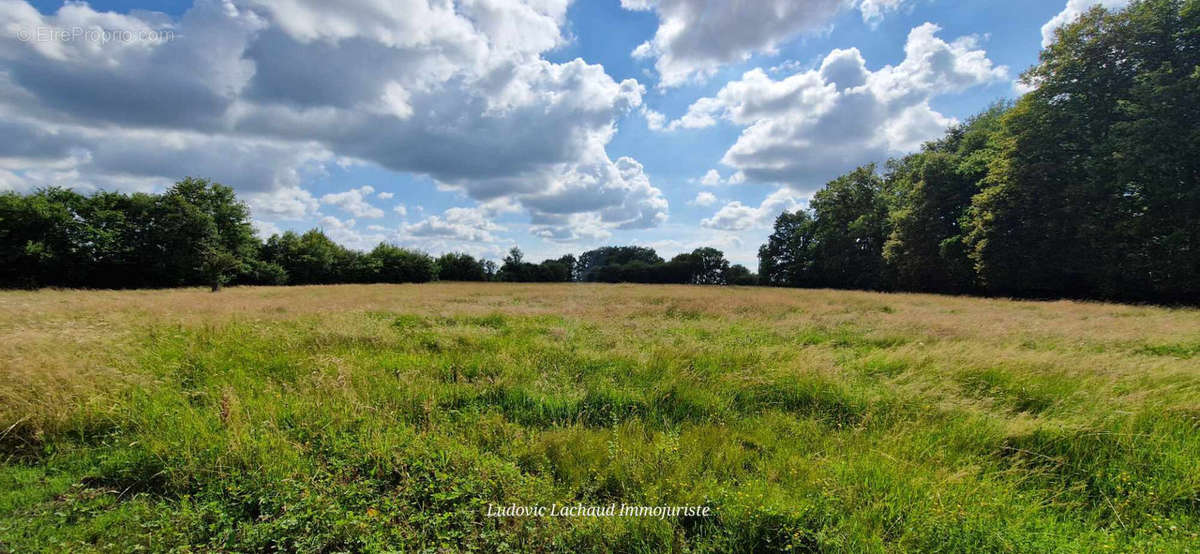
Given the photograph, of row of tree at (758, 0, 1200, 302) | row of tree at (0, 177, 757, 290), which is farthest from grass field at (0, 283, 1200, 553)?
row of tree at (0, 177, 757, 290)

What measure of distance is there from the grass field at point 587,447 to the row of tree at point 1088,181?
2078 cm

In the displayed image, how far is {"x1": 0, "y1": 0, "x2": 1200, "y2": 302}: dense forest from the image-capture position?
17.8 metres

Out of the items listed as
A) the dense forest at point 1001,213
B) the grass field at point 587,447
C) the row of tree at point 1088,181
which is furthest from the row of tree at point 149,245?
the row of tree at point 1088,181

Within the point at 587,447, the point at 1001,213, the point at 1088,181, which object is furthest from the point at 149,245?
the point at 1088,181

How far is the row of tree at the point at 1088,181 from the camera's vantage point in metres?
17.4

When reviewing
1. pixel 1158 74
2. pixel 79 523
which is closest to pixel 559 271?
pixel 1158 74

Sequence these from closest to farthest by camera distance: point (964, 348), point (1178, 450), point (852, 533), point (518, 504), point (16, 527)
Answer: point (852, 533) → point (16, 527) → point (518, 504) → point (1178, 450) → point (964, 348)

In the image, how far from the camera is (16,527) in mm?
2867

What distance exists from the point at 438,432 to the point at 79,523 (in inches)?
99.6

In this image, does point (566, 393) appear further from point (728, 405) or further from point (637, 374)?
point (728, 405)

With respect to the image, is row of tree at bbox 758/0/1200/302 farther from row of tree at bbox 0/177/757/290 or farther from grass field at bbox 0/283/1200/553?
row of tree at bbox 0/177/757/290

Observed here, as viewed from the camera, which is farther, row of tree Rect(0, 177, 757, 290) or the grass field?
row of tree Rect(0, 177, 757, 290)

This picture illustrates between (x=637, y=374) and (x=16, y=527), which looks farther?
(x=637, y=374)

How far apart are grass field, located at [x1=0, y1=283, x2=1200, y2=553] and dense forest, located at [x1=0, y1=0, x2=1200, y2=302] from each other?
21377 mm
